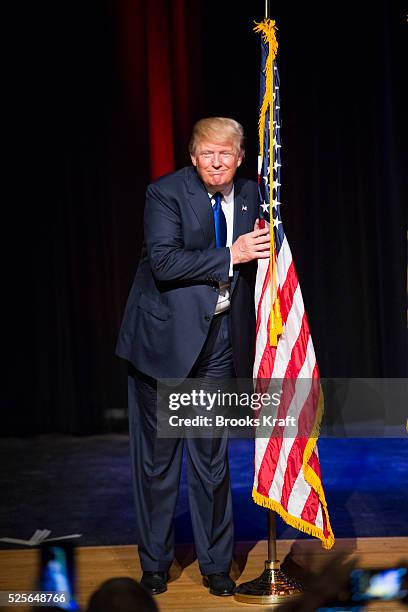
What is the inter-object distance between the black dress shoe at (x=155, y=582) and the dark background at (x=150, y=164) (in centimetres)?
361

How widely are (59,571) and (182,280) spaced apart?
1.25m

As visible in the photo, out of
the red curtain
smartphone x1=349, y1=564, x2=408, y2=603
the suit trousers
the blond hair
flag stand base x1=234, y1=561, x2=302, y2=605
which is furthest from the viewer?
the red curtain

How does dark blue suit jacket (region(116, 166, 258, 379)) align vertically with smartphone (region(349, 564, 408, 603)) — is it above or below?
above

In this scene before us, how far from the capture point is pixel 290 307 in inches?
136

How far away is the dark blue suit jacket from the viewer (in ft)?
10.9

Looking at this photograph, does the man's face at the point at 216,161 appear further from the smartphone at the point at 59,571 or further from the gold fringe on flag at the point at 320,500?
the smartphone at the point at 59,571

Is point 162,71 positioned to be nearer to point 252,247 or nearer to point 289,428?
point 252,247

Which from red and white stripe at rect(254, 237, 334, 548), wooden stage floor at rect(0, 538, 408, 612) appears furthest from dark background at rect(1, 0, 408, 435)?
red and white stripe at rect(254, 237, 334, 548)

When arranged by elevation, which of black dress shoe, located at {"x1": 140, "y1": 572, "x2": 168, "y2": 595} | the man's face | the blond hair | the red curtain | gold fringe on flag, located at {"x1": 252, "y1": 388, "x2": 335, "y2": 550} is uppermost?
the red curtain

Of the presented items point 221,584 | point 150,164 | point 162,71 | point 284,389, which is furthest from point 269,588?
point 162,71

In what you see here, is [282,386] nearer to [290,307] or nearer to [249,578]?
[290,307]

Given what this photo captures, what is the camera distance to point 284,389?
343 cm

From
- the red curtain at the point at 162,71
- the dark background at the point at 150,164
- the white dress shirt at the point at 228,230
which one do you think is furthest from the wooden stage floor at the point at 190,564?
the red curtain at the point at 162,71

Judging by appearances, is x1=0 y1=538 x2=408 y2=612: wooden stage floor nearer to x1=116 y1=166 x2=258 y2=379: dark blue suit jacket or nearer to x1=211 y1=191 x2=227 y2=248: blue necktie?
x1=116 y1=166 x2=258 y2=379: dark blue suit jacket
